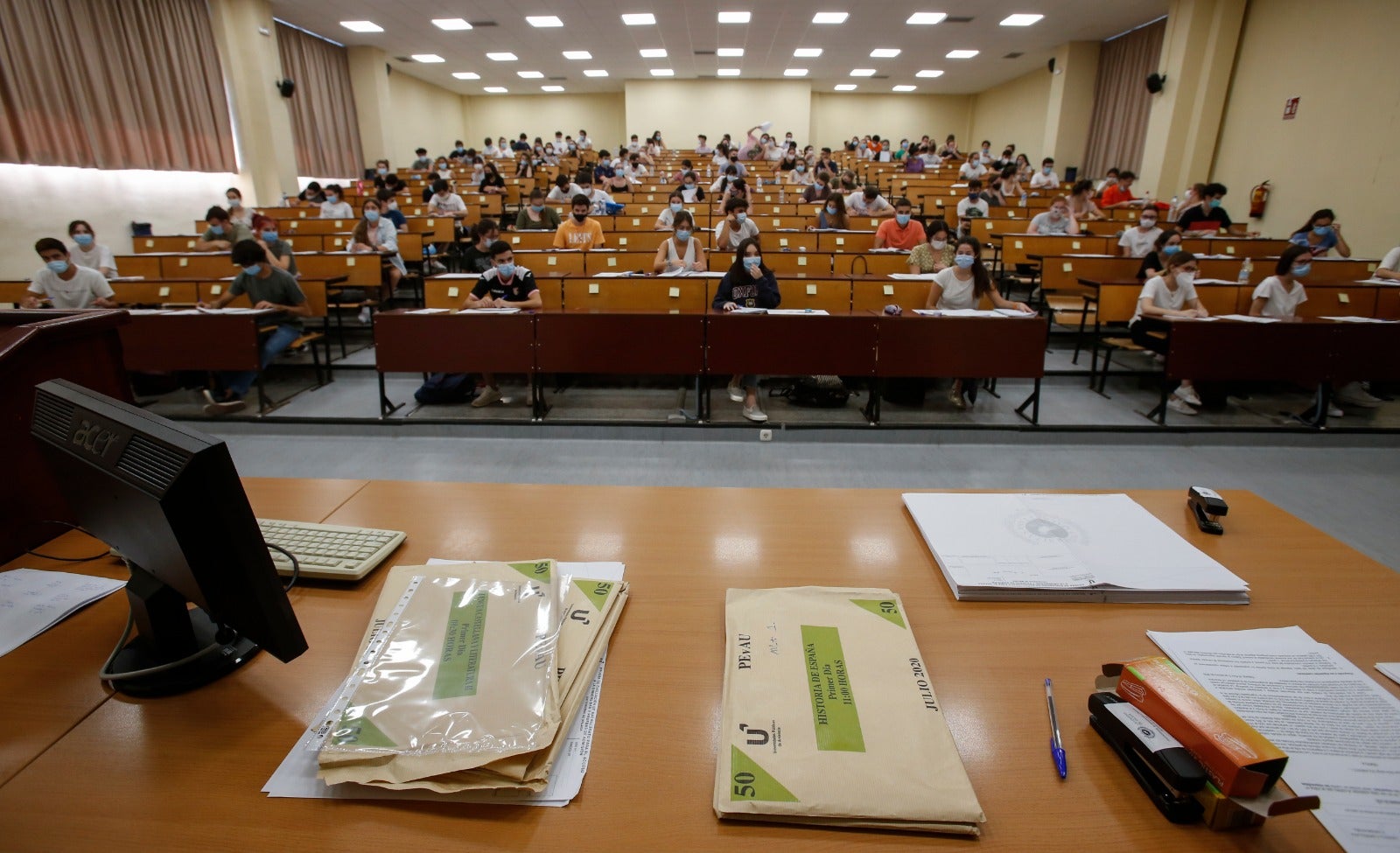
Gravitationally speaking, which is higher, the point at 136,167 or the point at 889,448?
the point at 136,167

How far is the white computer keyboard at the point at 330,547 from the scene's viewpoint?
1134mm

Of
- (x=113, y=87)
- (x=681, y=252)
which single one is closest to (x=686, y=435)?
(x=681, y=252)

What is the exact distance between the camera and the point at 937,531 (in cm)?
127

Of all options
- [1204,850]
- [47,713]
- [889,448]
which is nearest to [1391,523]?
[889,448]

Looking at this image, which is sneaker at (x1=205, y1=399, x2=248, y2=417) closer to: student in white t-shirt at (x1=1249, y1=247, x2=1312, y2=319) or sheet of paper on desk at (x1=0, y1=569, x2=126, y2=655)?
sheet of paper on desk at (x1=0, y1=569, x2=126, y2=655)

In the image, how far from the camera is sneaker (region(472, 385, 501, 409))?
4.70 m

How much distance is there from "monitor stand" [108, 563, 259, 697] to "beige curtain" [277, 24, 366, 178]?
13.3m

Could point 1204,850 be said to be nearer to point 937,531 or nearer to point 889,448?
point 937,531

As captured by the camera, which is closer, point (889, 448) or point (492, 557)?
point (492, 557)

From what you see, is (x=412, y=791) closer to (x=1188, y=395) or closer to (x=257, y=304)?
(x=257, y=304)

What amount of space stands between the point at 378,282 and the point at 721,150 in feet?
31.1

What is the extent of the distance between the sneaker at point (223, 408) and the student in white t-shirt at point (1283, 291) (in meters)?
7.11

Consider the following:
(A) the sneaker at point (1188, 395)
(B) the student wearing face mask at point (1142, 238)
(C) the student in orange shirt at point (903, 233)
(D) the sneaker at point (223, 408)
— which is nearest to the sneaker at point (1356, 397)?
(A) the sneaker at point (1188, 395)

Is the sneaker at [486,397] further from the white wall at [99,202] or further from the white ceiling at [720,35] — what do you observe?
the white ceiling at [720,35]
